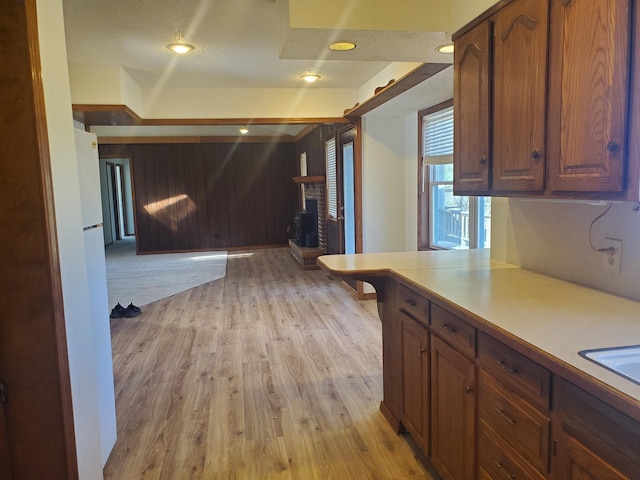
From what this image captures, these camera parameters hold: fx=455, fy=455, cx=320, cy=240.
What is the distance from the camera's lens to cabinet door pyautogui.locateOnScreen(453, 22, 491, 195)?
77.6 inches

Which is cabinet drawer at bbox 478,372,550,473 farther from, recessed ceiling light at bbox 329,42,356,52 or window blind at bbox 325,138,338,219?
window blind at bbox 325,138,338,219

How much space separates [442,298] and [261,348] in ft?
7.76

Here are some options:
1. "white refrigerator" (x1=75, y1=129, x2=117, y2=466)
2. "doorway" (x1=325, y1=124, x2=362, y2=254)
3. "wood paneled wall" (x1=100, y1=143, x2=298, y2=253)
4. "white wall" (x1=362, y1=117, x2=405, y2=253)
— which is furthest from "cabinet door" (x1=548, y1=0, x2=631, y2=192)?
"wood paneled wall" (x1=100, y1=143, x2=298, y2=253)

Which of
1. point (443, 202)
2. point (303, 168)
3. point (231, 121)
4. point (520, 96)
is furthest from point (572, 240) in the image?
point (303, 168)

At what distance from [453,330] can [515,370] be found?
15.4 inches

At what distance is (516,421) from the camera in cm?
138

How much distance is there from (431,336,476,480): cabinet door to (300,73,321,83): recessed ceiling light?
10.4ft

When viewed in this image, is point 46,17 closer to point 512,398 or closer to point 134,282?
point 512,398

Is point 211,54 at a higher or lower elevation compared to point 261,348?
higher

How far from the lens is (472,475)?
1670 mm

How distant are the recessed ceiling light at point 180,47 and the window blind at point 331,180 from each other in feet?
11.4

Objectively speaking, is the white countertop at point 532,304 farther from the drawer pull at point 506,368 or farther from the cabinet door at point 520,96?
the cabinet door at point 520,96

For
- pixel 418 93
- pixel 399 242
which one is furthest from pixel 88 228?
pixel 399 242

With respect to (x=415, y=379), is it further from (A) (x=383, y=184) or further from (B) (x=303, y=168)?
(B) (x=303, y=168)
